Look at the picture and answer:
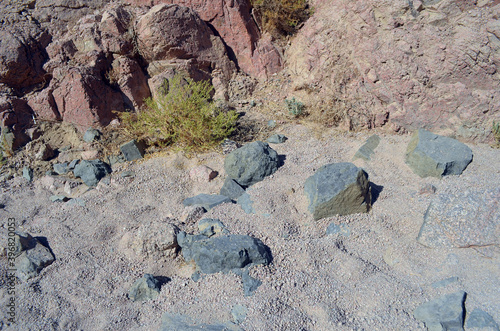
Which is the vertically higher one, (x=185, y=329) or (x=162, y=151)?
(x=162, y=151)

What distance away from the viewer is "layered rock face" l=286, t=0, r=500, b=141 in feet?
12.0

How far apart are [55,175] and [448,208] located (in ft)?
13.1

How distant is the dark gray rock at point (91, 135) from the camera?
4.20 metres

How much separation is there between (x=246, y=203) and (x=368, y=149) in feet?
4.97

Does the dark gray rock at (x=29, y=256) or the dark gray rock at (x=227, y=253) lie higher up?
the dark gray rock at (x=29, y=256)

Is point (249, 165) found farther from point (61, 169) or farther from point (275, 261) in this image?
point (61, 169)

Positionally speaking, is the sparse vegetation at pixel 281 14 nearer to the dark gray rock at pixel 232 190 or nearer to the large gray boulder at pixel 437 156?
the large gray boulder at pixel 437 156

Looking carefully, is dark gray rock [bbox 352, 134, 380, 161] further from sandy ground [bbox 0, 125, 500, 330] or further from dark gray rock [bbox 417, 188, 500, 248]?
dark gray rock [bbox 417, 188, 500, 248]

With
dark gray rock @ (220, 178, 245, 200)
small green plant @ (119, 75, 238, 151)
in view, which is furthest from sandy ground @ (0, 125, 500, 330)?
small green plant @ (119, 75, 238, 151)

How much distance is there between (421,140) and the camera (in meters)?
3.39

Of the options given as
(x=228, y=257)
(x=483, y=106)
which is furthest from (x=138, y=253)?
(x=483, y=106)

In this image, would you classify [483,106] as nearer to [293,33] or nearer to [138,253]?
[293,33]

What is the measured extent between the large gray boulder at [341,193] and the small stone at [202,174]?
1119mm

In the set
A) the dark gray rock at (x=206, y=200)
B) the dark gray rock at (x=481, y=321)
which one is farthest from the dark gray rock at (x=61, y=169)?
the dark gray rock at (x=481, y=321)
